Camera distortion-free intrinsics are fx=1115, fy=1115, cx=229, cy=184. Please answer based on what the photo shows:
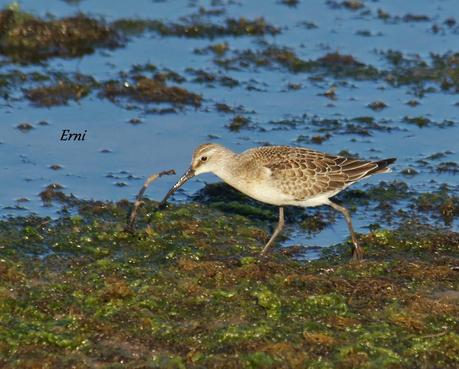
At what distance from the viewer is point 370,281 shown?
10.1 metres

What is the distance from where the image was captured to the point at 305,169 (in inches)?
448

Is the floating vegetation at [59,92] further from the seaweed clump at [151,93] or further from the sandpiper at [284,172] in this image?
the sandpiper at [284,172]

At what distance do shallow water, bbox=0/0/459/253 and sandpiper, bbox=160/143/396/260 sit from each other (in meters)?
0.69

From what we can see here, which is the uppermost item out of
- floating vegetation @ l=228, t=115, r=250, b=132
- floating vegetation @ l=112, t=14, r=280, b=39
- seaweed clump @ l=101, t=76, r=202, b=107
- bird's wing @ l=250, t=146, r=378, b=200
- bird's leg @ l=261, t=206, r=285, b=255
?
floating vegetation @ l=112, t=14, r=280, b=39

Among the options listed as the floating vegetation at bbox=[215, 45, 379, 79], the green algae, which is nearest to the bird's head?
the green algae

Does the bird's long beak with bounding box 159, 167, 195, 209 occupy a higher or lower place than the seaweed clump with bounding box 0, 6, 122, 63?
lower

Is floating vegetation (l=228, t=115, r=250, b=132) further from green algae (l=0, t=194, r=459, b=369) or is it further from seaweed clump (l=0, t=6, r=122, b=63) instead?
seaweed clump (l=0, t=6, r=122, b=63)

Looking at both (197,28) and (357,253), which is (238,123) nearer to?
(197,28)

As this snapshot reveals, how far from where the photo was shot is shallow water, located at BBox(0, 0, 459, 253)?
13328 millimetres

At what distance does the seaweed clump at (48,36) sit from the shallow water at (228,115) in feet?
0.96

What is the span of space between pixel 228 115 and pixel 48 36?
12.3ft

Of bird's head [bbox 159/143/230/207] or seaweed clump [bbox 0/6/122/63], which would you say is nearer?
bird's head [bbox 159/143/230/207]

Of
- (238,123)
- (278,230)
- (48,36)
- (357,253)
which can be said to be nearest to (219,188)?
(278,230)

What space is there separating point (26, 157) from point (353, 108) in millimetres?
4735
